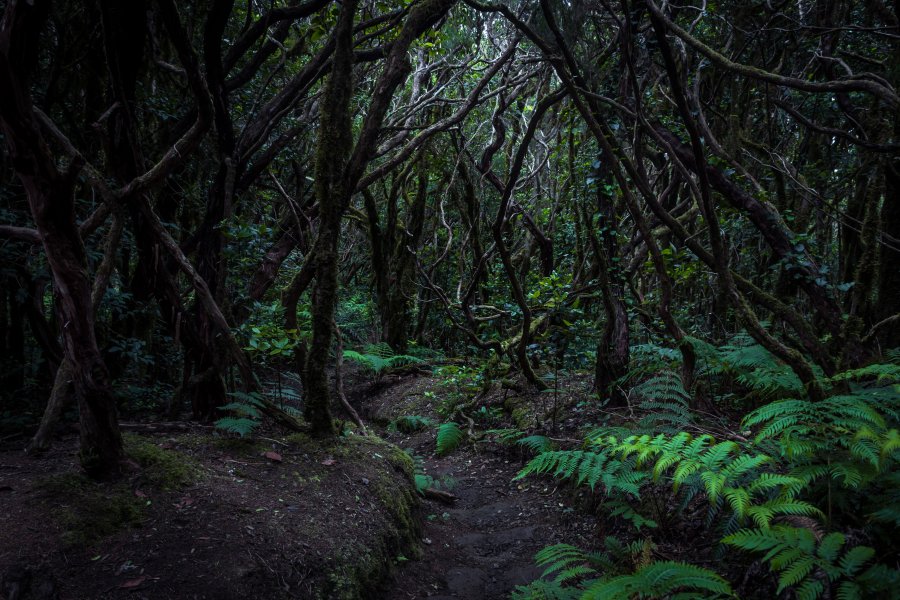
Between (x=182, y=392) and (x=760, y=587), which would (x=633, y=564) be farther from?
(x=182, y=392)

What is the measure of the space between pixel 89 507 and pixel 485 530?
9.33ft

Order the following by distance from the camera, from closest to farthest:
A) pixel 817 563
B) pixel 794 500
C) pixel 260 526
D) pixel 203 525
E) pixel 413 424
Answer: pixel 817 563 → pixel 794 500 → pixel 203 525 → pixel 260 526 → pixel 413 424

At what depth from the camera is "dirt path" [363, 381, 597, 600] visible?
3.19m

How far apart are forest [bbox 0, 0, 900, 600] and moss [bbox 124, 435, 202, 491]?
0.02 m

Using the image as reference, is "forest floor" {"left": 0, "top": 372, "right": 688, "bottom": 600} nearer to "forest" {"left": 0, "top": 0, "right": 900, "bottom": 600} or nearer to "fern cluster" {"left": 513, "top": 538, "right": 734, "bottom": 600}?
"forest" {"left": 0, "top": 0, "right": 900, "bottom": 600}

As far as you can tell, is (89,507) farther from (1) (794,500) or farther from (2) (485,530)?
(1) (794,500)

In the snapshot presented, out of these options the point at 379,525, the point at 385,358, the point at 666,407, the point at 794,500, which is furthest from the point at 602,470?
the point at 385,358

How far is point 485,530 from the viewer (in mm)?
4148

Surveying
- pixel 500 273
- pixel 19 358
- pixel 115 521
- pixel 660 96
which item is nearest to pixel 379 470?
pixel 115 521

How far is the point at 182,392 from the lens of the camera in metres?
4.22

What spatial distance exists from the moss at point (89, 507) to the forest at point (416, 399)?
1cm

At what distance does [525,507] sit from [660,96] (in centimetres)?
500

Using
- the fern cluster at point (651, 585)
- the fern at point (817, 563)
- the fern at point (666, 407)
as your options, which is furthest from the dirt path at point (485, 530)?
the fern at point (817, 563)

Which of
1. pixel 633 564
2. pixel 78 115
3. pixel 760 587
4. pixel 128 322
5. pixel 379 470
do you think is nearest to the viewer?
pixel 760 587
